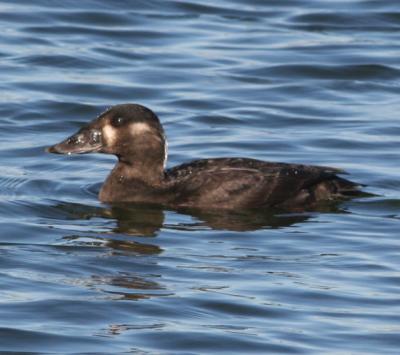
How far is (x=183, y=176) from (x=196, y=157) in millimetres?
1746

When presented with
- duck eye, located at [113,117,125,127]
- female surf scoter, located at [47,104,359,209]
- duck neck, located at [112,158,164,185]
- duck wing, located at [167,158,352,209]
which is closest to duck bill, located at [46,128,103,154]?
female surf scoter, located at [47,104,359,209]

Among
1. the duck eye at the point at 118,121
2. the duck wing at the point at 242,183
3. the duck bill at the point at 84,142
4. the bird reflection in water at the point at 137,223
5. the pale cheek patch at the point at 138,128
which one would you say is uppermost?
the duck eye at the point at 118,121

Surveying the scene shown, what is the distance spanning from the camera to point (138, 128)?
13633mm

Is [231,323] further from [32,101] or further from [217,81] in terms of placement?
[217,81]

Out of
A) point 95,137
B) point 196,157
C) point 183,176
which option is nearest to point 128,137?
point 95,137

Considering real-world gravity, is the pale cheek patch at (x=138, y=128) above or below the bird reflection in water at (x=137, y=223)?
above

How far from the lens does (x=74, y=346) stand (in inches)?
363

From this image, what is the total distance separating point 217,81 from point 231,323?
905 centimetres

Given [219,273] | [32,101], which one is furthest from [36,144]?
[219,273]

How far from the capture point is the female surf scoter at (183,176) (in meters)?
13.2

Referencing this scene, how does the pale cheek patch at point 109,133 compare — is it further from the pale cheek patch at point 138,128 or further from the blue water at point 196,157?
the blue water at point 196,157

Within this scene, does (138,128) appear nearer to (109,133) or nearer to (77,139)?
(109,133)

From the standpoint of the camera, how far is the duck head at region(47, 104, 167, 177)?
44.7 feet

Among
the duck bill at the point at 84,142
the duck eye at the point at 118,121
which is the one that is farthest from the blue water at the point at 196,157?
the duck eye at the point at 118,121
